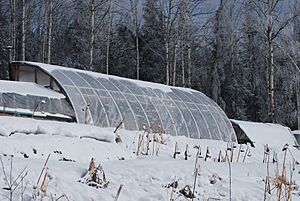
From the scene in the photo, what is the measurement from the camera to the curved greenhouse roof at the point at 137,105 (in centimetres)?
1022

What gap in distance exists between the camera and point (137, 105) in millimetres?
11305

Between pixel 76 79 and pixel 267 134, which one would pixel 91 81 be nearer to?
pixel 76 79

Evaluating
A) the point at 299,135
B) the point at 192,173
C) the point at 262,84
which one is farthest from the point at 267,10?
the point at 192,173

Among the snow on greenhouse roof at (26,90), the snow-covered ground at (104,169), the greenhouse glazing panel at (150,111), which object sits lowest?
the snow-covered ground at (104,169)

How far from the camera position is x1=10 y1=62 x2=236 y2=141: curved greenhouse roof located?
1022 centimetres

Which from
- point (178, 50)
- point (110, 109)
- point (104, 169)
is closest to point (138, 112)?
point (110, 109)

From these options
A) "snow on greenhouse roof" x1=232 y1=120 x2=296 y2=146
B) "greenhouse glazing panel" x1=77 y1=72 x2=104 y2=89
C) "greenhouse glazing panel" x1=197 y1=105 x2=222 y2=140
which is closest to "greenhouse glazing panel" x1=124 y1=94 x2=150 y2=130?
"greenhouse glazing panel" x1=77 y1=72 x2=104 y2=89

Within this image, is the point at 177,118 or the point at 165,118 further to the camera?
the point at 177,118

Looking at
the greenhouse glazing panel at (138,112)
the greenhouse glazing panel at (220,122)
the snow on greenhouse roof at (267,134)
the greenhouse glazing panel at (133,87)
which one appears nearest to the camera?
the greenhouse glazing panel at (138,112)

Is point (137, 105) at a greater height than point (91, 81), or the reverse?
point (91, 81)

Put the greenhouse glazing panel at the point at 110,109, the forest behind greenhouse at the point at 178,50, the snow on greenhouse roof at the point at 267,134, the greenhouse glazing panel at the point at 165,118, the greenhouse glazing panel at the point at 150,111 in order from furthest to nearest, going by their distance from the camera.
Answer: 1. the forest behind greenhouse at the point at 178,50
2. the snow on greenhouse roof at the point at 267,134
3. the greenhouse glazing panel at the point at 165,118
4. the greenhouse glazing panel at the point at 150,111
5. the greenhouse glazing panel at the point at 110,109

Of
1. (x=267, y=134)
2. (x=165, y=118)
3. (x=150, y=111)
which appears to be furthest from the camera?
(x=267, y=134)

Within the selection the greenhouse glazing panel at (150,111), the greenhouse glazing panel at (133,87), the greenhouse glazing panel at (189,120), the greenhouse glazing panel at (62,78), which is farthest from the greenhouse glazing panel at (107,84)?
the greenhouse glazing panel at (189,120)

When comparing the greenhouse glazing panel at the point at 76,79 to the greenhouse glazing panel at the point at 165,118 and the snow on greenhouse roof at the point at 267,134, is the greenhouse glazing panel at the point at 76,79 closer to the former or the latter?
the greenhouse glazing panel at the point at 165,118
